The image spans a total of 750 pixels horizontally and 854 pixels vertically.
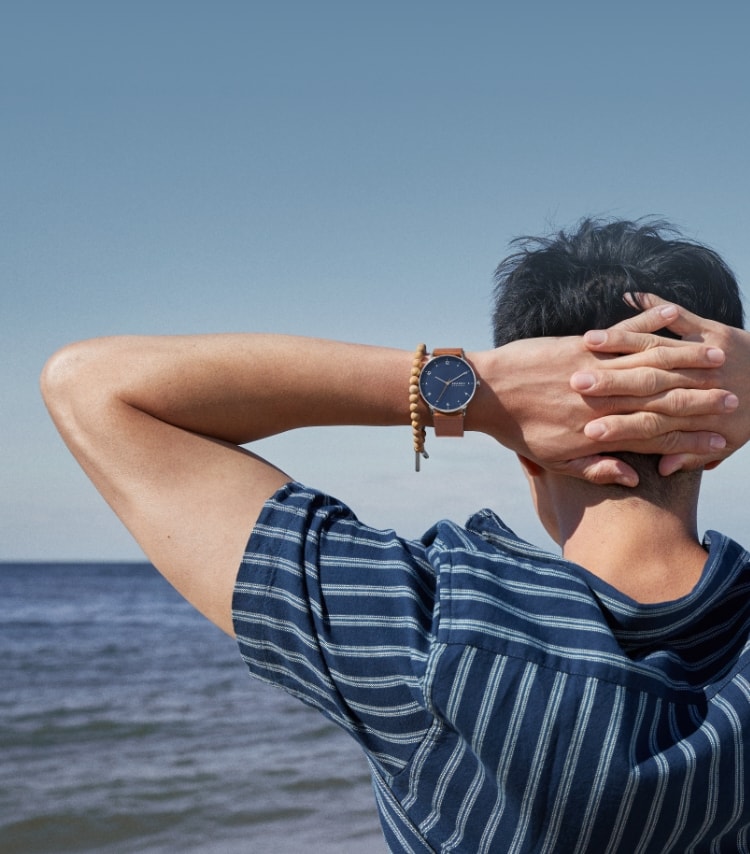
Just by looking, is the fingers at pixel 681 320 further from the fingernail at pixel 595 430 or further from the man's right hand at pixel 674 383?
the fingernail at pixel 595 430

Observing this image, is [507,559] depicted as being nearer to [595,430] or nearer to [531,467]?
[595,430]

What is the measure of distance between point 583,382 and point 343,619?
56cm

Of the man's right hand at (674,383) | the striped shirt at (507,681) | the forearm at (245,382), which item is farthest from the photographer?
the forearm at (245,382)

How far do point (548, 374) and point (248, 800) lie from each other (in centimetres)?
544

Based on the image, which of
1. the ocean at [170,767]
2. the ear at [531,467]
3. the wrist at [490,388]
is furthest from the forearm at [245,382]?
the ocean at [170,767]

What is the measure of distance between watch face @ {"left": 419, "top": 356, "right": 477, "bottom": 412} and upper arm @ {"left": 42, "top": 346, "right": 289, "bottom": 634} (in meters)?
0.29

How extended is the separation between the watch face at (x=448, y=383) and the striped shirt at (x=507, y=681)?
28 cm

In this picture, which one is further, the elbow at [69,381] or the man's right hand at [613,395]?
the elbow at [69,381]

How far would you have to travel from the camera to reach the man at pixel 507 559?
1168 mm

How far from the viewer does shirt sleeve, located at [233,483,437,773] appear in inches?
47.4

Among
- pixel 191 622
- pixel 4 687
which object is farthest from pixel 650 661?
pixel 191 622

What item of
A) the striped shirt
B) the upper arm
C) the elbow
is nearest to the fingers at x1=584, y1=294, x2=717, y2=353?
the striped shirt

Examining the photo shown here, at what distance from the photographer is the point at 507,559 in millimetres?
1285

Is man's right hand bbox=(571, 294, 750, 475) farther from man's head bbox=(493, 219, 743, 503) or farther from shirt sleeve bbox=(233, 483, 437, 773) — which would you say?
shirt sleeve bbox=(233, 483, 437, 773)
